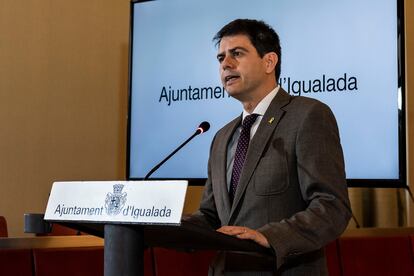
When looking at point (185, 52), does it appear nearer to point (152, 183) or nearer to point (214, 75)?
point (214, 75)

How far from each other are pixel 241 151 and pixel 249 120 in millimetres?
117

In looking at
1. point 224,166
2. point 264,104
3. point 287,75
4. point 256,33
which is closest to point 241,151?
point 224,166

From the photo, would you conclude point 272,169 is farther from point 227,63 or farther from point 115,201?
point 115,201

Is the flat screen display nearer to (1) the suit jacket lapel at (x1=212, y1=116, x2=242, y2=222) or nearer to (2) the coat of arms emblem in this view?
(1) the suit jacket lapel at (x1=212, y1=116, x2=242, y2=222)

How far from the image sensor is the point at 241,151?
2.05 m

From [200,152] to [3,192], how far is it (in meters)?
1.22

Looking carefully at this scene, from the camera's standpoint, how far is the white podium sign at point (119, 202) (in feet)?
4.45

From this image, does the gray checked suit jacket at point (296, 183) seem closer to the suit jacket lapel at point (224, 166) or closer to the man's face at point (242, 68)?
the suit jacket lapel at point (224, 166)

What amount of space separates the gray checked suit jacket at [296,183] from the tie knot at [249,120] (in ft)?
0.24

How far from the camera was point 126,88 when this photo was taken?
4.87 meters

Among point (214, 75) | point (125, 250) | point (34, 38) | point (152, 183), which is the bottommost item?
point (125, 250)

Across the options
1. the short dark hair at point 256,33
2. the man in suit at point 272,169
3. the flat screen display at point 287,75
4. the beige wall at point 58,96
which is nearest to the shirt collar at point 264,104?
the man in suit at point 272,169

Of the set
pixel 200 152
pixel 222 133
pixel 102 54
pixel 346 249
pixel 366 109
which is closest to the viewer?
pixel 222 133

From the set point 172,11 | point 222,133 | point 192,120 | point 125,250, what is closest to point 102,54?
point 172,11
